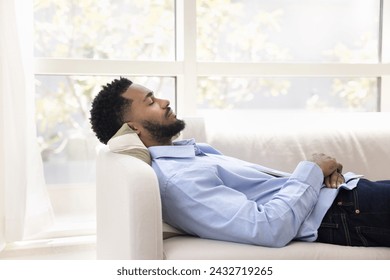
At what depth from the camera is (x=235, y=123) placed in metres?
2.13

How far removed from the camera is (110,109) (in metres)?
1.72

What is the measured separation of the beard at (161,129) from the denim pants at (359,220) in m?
0.51

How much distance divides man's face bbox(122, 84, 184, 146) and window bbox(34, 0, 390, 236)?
0.68 m

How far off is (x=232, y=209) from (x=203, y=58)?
1.32 meters

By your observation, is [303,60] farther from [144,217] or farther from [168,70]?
[144,217]

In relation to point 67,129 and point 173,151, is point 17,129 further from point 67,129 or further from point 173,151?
point 173,151

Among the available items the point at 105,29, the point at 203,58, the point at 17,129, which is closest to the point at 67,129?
the point at 17,129

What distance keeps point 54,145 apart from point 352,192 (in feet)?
4.58

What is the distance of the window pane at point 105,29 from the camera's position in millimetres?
2396

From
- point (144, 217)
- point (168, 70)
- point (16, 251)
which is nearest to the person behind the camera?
point (144, 217)

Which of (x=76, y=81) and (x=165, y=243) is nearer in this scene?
(x=165, y=243)

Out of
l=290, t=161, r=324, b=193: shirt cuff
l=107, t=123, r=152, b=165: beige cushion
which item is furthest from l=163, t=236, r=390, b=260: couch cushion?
l=107, t=123, r=152, b=165: beige cushion

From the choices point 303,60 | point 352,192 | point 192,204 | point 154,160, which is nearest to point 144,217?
point 192,204

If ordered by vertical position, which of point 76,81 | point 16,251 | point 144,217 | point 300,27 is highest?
point 300,27
